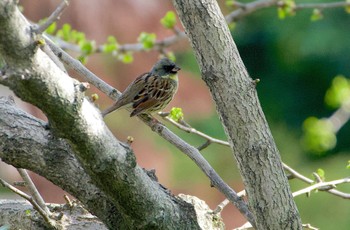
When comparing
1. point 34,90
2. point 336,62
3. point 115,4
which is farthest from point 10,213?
point 336,62

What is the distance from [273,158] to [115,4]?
6.21 m

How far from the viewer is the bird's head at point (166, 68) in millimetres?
5273

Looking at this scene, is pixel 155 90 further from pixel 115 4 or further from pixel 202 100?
pixel 202 100

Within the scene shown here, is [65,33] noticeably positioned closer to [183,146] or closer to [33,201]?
[183,146]

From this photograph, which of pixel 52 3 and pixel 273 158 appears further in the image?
pixel 52 3

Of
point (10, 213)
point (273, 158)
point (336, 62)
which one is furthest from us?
point (336, 62)

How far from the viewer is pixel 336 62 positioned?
12867 millimetres

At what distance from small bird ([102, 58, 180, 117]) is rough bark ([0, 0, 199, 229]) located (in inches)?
56.0

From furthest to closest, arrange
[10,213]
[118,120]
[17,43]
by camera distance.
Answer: [118,120] → [10,213] → [17,43]

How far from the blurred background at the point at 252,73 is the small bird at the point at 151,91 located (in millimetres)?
779

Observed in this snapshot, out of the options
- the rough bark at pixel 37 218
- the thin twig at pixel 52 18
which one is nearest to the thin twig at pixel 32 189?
the rough bark at pixel 37 218

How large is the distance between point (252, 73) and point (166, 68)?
8.76 metres

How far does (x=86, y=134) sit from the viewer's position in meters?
2.54

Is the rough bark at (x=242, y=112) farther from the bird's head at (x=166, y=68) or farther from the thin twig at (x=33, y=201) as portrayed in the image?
the bird's head at (x=166, y=68)
